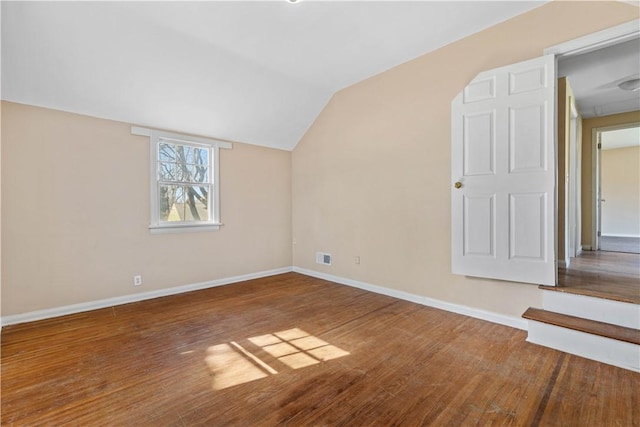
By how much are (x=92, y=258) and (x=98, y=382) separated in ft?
6.31

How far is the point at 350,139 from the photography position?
4.14 metres

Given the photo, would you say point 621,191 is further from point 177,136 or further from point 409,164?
point 177,136

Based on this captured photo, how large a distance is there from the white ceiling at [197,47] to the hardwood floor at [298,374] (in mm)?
2478

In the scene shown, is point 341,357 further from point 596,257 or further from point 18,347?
point 596,257

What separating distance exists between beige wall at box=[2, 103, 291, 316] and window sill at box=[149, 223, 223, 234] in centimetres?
7

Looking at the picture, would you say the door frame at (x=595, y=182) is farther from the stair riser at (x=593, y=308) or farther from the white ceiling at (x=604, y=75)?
the stair riser at (x=593, y=308)

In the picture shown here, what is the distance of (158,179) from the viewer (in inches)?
146

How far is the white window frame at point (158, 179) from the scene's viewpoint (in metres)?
3.64

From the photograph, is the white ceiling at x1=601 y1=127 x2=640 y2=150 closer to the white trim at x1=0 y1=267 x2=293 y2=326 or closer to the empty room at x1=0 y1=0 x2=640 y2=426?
the empty room at x1=0 y1=0 x2=640 y2=426

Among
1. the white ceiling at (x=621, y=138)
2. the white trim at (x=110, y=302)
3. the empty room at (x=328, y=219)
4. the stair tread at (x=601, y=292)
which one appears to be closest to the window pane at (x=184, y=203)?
the empty room at (x=328, y=219)

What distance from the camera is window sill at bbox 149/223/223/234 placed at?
145 inches

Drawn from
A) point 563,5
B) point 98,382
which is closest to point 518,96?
point 563,5

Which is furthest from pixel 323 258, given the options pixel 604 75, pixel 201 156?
pixel 604 75

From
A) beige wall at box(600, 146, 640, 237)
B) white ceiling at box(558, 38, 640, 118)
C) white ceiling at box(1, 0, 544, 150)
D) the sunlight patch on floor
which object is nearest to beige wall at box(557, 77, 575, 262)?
white ceiling at box(558, 38, 640, 118)
